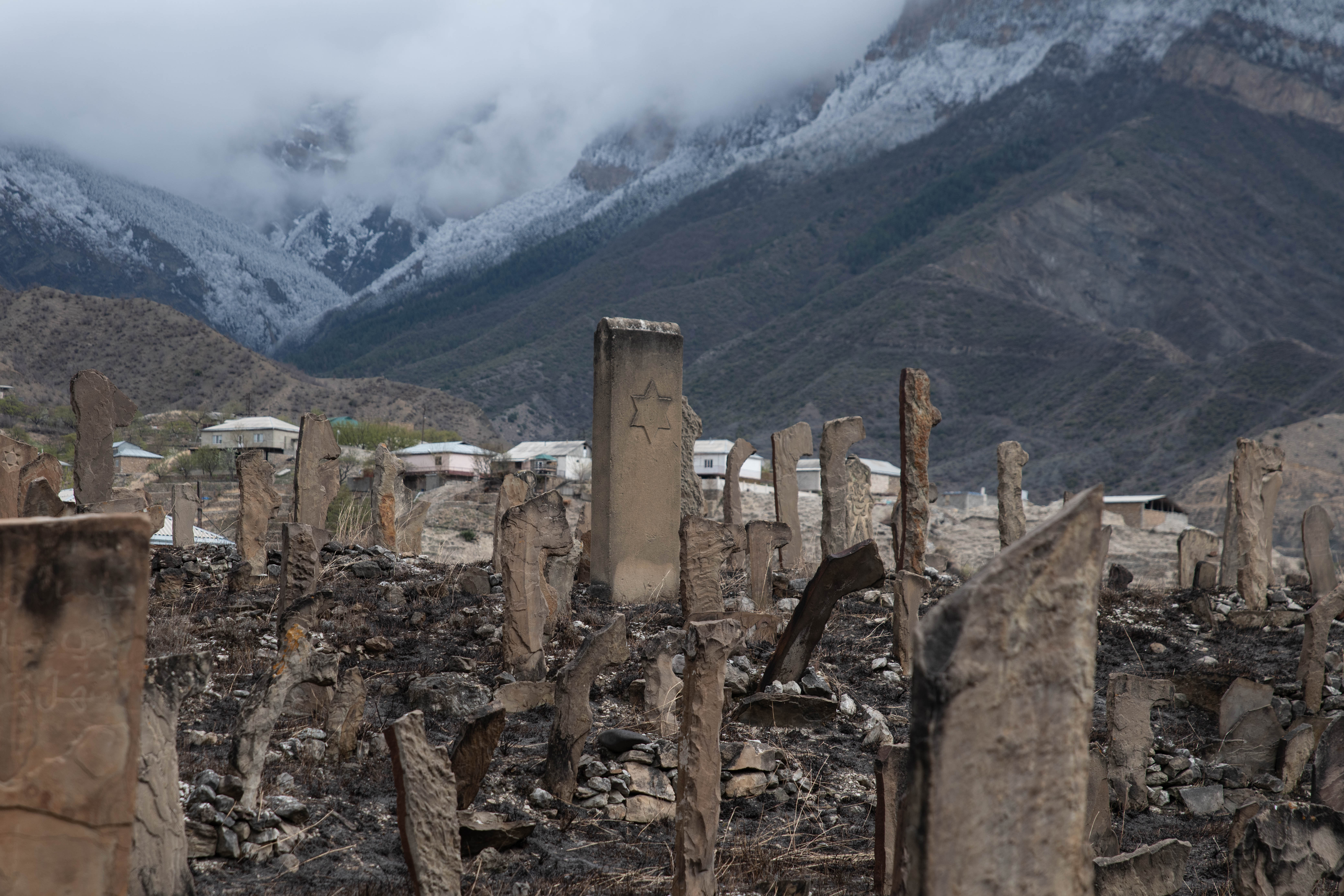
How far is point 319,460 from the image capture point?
12.1 metres

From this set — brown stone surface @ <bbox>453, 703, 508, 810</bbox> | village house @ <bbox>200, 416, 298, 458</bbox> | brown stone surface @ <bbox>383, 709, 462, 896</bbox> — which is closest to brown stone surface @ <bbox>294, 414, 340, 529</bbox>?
brown stone surface @ <bbox>453, 703, 508, 810</bbox>

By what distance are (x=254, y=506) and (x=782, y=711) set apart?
6.34 metres

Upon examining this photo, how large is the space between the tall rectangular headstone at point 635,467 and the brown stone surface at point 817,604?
325cm

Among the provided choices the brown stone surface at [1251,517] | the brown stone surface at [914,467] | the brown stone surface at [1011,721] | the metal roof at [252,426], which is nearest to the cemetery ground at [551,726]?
the brown stone surface at [914,467]

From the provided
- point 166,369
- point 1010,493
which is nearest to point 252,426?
point 166,369

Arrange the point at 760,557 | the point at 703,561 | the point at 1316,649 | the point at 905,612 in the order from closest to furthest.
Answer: the point at 1316,649, the point at 905,612, the point at 703,561, the point at 760,557

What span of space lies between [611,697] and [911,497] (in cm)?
296

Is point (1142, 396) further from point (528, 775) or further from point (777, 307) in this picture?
point (528, 775)

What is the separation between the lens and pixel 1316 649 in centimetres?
725

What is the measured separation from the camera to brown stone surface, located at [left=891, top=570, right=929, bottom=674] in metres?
7.62

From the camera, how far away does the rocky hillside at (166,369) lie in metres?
55.1

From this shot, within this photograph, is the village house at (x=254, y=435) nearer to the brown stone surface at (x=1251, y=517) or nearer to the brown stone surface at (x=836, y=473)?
the brown stone surface at (x=836, y=473)

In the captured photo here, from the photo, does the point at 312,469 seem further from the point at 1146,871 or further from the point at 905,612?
the point at 1146,871

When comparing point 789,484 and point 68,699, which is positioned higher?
point 789,484
